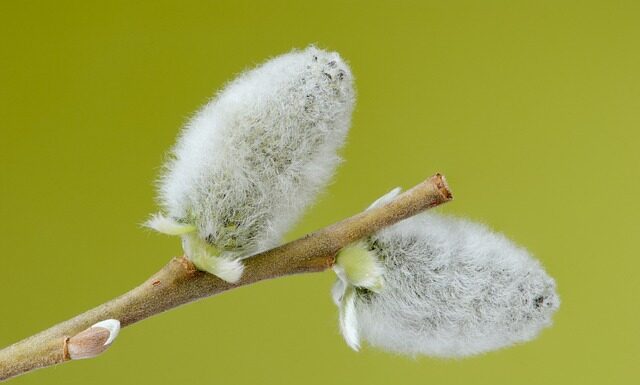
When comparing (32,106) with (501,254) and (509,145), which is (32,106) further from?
(501,254)

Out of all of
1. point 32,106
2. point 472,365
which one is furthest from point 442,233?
point 32,106

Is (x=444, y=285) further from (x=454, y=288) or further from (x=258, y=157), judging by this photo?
(x=258, y=157)

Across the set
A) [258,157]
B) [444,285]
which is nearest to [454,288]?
[444,285]

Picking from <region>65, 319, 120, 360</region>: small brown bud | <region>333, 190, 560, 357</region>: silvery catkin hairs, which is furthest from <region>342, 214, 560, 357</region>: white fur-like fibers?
<region>65, 319, 120, 360</region>: small brown bud

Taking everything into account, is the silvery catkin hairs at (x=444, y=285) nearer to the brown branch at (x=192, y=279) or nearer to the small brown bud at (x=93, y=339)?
the brown branch at (x=192, y=279)

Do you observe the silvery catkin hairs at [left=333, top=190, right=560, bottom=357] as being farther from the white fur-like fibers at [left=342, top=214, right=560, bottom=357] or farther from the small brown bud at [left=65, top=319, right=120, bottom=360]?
the small brown bud at [left=65, top=319, right=120, bottom=360]

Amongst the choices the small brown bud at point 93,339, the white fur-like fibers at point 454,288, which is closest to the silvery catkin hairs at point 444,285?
the white fur-like fibers at point 454,288
